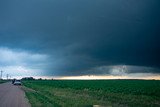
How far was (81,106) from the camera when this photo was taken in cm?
1995

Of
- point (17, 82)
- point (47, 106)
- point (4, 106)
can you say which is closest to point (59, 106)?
point (47, 106)

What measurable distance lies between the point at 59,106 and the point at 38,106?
5.41ft

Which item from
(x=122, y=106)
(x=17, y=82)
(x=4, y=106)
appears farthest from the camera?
(x=17, y=82)

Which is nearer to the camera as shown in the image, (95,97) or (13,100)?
(13,100)

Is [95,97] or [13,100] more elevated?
[13,100]

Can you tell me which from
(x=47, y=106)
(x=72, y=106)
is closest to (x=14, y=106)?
(x=47, y=106)

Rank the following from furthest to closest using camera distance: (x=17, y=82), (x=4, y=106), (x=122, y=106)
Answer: (x=17, y=82), (x=122, y=106), (x=4, y=106)

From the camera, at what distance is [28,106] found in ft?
65.8

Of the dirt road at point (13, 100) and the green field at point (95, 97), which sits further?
the green field at point (95, 97)

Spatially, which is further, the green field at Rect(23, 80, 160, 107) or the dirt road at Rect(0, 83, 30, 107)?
the green field at Rect(23, 80, 160, 107)

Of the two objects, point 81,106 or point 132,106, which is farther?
point 132,106

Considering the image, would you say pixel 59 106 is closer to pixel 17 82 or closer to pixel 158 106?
pixel 158 106

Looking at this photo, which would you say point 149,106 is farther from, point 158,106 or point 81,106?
point 81,106

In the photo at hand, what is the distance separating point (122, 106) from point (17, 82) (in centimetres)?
6447
